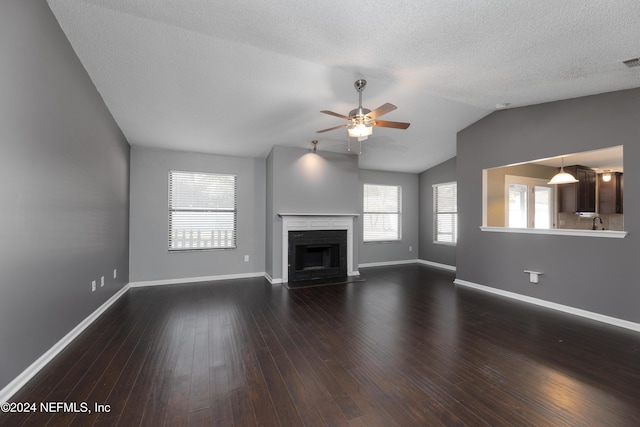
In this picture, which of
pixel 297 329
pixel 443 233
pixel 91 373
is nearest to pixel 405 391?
pixel 297 329

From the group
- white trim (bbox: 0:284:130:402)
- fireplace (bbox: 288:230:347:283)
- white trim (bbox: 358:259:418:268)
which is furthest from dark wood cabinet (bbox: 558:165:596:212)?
white trim (bbox: 0:284:130:402)

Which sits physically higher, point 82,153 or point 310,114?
point 310,114

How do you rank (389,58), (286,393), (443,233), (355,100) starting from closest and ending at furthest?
1. (286,393)
2. (389,58)
3. (355,100)
4. (443,233)

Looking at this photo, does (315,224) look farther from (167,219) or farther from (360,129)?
(167,219)

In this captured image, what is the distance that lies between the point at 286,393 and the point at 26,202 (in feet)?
7.84

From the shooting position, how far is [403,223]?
7078 mm

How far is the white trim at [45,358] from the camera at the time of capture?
1.77 metres

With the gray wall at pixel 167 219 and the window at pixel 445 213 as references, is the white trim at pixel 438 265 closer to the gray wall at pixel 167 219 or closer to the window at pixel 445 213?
the window at pixel 445 213

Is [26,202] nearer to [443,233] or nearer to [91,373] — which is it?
[91,373]

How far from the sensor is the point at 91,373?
2.09 m

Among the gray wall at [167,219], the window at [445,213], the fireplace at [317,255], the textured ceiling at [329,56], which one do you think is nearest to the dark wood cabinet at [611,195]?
the window at [445,213]

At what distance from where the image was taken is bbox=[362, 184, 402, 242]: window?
6695mm

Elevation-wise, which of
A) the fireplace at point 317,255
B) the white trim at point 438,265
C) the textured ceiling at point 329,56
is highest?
the textured ceiling at point 329,56

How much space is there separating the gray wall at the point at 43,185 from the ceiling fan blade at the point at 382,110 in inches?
114
